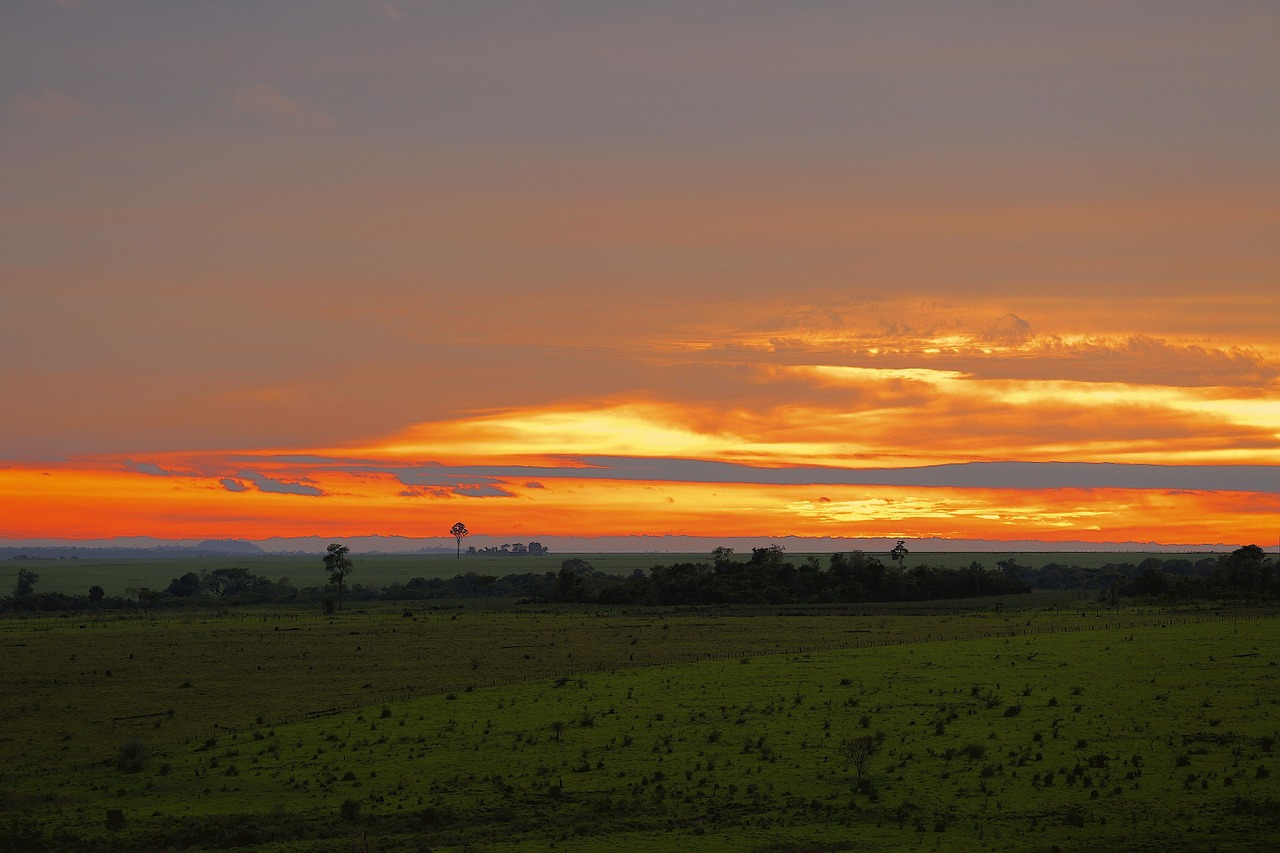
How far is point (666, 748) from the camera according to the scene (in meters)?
47.6

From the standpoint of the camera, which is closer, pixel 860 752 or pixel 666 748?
pixel 860 752

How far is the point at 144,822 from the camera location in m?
39.4

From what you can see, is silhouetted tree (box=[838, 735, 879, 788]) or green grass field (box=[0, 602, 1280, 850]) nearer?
green grass field (box=[0, 602, 1280, 850])

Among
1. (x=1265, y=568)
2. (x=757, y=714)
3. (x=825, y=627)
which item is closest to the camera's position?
(x=757, y=714)

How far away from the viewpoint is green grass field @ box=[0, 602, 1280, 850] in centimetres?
3709

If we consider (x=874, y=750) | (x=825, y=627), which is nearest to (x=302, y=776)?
(x=874, y=750)

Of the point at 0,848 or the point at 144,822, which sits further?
the point at 144,822

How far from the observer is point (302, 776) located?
148 ft

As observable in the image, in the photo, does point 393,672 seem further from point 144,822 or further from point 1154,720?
point 1154,720

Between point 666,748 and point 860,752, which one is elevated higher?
point 860,752

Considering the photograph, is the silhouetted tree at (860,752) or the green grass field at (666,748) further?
the silhouetted tree at (860,752)

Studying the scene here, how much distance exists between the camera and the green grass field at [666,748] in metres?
37.1

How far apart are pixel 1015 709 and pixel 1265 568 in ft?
399

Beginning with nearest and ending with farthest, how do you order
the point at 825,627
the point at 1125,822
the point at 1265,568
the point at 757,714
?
1. the point at 1125,822
2. the point at 757,714
3. the point at 825,627
4. the point at 1265,568
